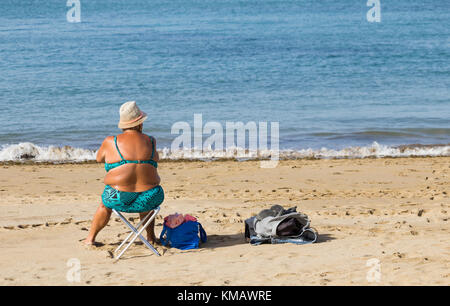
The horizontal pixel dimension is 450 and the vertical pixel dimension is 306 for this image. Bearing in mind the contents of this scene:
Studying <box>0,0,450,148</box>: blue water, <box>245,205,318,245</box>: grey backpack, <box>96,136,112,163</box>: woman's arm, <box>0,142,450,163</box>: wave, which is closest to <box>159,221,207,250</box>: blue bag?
<box>245,205,318,245</box>: grey backpack

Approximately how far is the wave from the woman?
22.4 feet

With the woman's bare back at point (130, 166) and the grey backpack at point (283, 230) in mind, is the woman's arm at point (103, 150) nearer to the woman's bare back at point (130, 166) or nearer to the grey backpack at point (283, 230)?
the woman's bare back at point (130, 166)

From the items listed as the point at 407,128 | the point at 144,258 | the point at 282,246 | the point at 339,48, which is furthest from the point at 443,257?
the point at 339,48

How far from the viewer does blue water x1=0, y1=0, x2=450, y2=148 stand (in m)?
16.0

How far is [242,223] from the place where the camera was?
739 cm

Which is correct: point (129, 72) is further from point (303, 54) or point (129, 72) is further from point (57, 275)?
point (57, 275)

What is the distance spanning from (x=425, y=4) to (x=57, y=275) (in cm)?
4763

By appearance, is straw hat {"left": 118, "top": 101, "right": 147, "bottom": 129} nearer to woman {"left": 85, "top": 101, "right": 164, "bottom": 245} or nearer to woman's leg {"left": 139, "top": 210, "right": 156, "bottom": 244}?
woman {"left": 85, "top": 101, "right": 164, "bottom": 245}

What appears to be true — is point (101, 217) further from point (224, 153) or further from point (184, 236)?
point (224, 153)

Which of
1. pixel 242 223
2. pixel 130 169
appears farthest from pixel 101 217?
pixel 242 223

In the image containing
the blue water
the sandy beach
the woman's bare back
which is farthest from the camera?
the blue water

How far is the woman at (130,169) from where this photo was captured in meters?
5.90

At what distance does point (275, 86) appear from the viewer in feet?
70.1

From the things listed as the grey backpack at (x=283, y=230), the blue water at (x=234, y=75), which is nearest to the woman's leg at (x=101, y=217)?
the grey backpack at (x=283, y=230)
